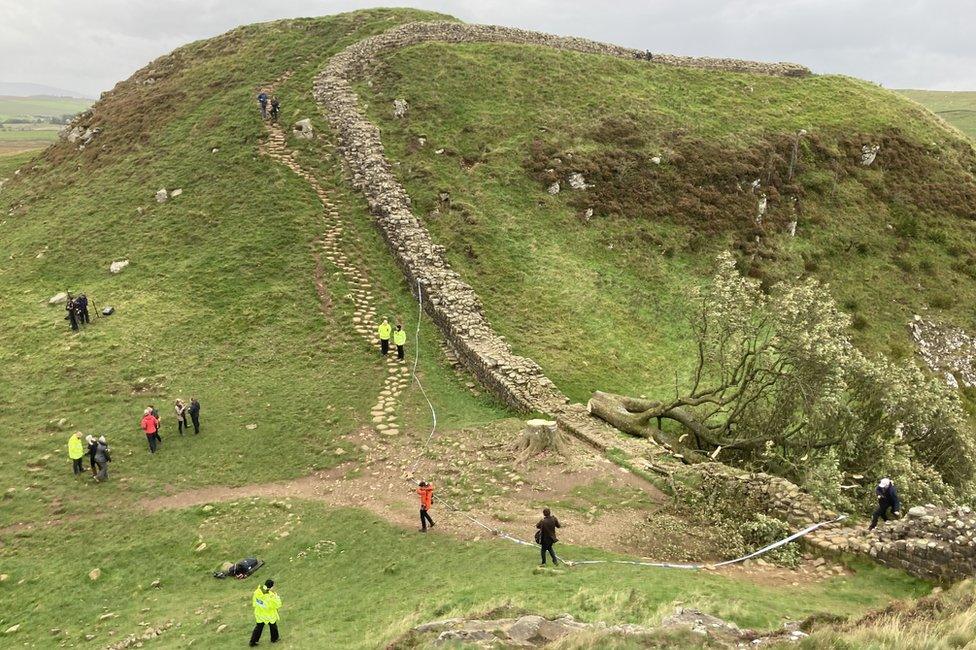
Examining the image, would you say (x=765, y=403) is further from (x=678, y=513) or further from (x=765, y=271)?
(x=765, y=271)

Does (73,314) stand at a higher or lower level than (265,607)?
higher

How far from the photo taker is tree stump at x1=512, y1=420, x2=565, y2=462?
77.3 ft

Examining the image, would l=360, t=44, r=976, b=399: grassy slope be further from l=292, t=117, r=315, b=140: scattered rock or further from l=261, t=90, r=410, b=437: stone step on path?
l=261, t=90, r=410, b=437: stone step on path

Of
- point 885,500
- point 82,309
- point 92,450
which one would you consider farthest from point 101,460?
point 885,500

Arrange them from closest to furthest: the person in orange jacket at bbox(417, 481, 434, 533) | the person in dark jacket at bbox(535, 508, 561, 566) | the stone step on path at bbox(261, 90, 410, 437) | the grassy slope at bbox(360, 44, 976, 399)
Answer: the person in dark jacket at bbox(535, 508, 561, 566)
the person in orange jacket at bbox(417, 481, 434, 533)
the stone step on path at bbox(261, 90, 410, 437)
the grassy slope at bbox(360, 44, 976, 399)

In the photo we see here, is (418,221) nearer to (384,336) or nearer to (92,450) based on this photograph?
(384,336)

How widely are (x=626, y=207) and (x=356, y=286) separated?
22.2 metres

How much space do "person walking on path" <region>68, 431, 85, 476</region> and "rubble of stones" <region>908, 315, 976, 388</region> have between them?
48.9 meters

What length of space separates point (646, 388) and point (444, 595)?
1894cm

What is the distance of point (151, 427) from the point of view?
24531mm

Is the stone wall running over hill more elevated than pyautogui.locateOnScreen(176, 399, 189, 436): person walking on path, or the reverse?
the stone wall running over hill

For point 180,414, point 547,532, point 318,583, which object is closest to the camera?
point 547,532

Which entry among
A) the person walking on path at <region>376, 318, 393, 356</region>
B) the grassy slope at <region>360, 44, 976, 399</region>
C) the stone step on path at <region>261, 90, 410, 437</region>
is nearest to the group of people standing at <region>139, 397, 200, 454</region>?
the stone step on path at <region>261, 90, 410, 437</region>

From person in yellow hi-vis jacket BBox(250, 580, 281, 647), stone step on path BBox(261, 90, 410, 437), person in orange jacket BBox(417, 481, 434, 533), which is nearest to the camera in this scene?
person in yellow hi-vis jacket BBox(250, 580, 281, 647)
